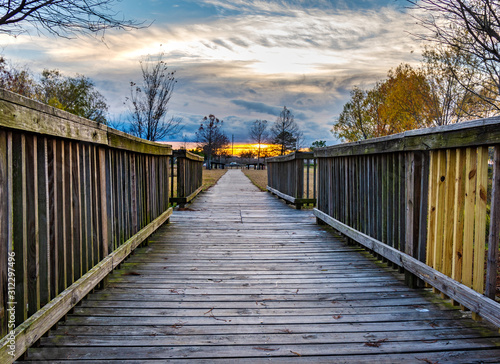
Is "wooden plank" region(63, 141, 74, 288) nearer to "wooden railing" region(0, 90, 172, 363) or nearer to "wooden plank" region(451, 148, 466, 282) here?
"wooden railing" region(0, 90, 172, 363)

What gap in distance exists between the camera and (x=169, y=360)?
6.04 feet

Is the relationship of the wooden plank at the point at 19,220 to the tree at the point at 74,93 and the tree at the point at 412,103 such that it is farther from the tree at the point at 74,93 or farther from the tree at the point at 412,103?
the tree at the point at 74,93

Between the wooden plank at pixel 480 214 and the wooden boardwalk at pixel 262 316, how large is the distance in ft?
1.23

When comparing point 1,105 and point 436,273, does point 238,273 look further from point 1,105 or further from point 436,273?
point 1,105

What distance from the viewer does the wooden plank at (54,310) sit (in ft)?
5.54

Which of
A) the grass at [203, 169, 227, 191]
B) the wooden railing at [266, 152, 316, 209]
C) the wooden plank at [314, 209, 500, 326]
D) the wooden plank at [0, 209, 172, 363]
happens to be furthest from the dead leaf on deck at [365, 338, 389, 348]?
the grass at [203, 169, 227, 191]

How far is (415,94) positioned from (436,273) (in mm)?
16788

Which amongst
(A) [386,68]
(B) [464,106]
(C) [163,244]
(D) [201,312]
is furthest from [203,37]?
(A) [386,68]

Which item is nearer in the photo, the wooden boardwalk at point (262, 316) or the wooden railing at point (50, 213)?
the wooden railing at point (50, 213)

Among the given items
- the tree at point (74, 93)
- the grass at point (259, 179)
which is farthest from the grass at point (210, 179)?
the tree at point (74, 93)

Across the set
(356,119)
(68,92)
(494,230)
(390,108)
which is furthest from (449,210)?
(68,92)

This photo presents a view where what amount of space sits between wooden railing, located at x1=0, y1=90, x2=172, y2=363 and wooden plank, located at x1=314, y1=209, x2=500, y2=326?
272 centimetres

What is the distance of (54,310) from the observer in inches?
80.9

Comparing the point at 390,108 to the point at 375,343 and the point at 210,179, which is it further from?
the point at 375,343
